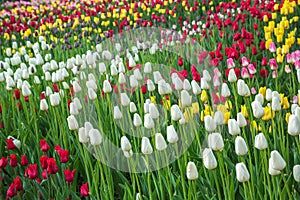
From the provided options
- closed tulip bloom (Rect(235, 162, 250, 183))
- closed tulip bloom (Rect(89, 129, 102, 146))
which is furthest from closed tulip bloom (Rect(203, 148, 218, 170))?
closed tulip bloom (Rect(89, 129, 102, 146))

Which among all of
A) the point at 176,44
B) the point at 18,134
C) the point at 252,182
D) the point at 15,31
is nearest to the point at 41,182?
the point at 18,134

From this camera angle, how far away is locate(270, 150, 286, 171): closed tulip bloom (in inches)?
64.2

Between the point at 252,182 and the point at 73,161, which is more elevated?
the point at 252,182

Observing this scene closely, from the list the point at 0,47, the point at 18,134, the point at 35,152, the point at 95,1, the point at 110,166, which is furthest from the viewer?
the point at 95,1

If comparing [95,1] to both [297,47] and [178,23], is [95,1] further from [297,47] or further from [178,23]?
[297,47]

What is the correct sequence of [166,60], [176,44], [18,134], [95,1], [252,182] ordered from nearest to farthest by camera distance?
[252,182] < [18,134] < [166,60] < [176,44] < [95,1]

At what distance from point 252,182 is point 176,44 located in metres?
3.30

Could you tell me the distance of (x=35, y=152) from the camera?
10.1 feet

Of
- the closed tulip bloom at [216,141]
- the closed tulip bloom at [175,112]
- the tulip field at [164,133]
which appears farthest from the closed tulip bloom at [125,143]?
the closed tulip bloom at [216,141]

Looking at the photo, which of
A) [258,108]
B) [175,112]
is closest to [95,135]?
[175,112]

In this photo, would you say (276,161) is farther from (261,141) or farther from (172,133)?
(172,133)

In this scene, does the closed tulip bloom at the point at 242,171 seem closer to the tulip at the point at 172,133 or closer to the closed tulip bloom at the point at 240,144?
the closed tulip bloom at the point at 240,144

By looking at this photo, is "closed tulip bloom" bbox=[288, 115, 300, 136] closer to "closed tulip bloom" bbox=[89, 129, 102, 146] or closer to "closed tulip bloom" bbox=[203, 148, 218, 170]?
"closed tulip bloom" bbox=[203, 148, 218, 170]

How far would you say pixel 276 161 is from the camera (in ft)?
5.41
